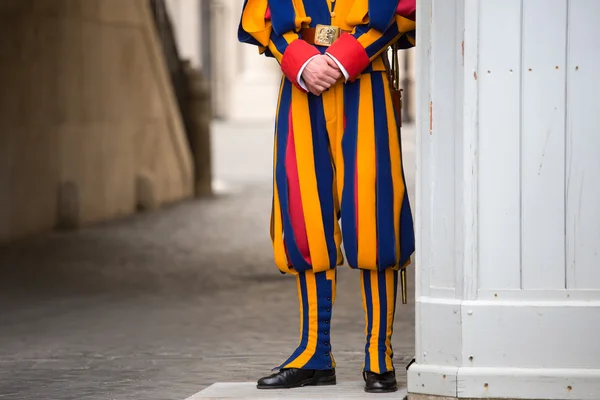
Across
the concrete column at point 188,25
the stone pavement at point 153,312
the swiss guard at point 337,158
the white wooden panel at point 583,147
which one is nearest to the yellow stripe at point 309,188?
the swiss guard at point 337,158

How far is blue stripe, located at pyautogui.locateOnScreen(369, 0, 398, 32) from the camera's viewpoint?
14.1ft

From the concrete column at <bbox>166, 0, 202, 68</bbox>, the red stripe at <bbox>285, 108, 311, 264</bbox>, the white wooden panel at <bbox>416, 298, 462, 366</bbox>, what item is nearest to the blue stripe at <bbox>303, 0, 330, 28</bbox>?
the red stripe at <bbox>285, 108, 311, 264</bbox>

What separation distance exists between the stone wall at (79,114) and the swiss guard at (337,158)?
609 centimetres

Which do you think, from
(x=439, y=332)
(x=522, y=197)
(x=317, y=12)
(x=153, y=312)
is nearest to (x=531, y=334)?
(x=439, y=332)

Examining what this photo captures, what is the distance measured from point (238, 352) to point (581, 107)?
221 cm

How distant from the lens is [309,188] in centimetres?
439

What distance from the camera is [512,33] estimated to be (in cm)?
399

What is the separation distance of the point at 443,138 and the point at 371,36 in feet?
1.55

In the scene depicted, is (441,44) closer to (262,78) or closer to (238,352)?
(238,352)

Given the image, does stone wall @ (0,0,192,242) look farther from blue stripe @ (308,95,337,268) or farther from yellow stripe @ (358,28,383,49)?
yellow stripe @ (358,28,383,49)

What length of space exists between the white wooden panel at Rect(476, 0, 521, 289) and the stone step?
21.7 inches

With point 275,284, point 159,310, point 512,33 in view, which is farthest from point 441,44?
point 275,284

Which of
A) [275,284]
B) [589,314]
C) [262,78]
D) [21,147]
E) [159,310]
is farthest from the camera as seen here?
[262,78]

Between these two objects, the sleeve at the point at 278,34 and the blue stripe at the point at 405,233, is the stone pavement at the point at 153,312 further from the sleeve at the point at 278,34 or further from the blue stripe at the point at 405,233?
the sleeve at the point at 278,34
